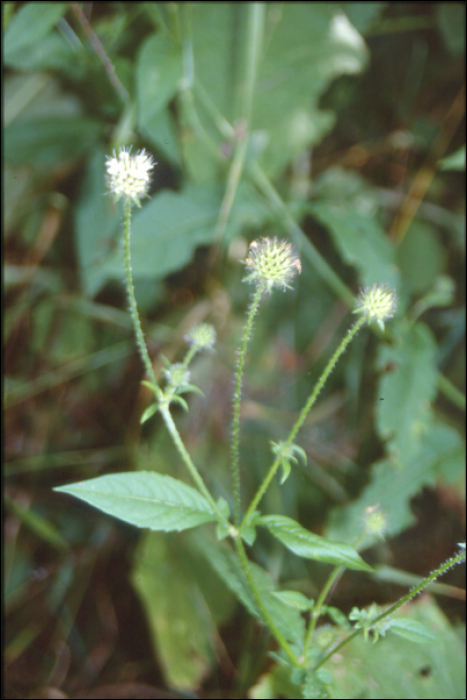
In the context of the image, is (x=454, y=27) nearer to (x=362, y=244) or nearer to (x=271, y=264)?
(x=362, y=244)

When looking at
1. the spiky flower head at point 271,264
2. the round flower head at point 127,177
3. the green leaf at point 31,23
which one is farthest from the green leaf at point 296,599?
the green leaf at point 31,23

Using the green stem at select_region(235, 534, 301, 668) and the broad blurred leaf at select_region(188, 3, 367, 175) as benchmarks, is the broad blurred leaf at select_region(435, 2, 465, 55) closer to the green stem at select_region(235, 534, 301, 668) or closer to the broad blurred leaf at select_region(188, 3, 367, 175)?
the broad blurred leaf at select_region(188, 3, 367, 175)

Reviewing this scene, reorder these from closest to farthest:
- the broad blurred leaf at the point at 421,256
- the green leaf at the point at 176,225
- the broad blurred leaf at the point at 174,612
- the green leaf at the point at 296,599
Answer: the green leaf at the point at 296,599, the green leaf at the point at 176,225, the broad blurred leaf at the point at 174,612, the broad blurred leaf at the point at 421,256

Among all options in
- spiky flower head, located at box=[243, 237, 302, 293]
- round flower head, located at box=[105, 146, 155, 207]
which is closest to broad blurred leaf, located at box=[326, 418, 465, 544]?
spiky flower head, located at box=[243, 237, 302, 293]

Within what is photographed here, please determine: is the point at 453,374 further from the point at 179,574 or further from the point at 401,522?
the point at 179,574

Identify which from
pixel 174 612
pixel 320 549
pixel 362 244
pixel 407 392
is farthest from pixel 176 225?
pixel 174 612

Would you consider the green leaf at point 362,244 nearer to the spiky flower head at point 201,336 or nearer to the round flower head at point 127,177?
the spiky flower head at point 201,336
